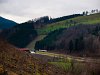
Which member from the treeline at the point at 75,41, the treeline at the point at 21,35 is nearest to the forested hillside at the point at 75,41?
the treeline at the point at 75,41

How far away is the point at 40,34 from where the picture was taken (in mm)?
172375

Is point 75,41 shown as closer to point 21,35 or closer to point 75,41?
point 75,41

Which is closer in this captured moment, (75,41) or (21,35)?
(75,41)

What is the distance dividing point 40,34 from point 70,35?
32107 mm

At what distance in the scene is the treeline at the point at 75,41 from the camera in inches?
4707

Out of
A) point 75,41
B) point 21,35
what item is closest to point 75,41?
point 75,41

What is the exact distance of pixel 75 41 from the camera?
421ft

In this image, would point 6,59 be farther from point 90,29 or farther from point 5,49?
point 90,29

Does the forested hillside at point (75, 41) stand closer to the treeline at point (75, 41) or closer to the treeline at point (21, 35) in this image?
the treeline at point (75, 41)

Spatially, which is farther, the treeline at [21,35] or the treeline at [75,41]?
the treeline at [21,35]

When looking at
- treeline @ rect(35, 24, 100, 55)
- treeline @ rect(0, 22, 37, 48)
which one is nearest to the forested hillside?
treeline @ rect(35, 24, 100, 55)

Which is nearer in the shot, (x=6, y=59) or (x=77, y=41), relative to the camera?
(x=6, y=59)

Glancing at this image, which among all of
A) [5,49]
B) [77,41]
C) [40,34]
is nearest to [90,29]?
[77,41]

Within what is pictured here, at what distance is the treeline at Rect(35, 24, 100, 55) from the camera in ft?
392
